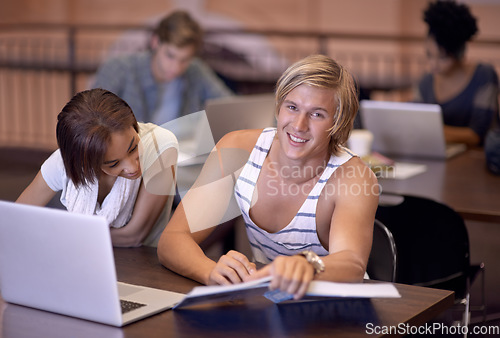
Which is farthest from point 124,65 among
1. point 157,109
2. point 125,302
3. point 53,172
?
point 125,302

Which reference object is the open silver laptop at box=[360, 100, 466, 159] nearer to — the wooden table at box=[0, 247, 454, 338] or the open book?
the wooden table at box=[0, 247, 454, 338]

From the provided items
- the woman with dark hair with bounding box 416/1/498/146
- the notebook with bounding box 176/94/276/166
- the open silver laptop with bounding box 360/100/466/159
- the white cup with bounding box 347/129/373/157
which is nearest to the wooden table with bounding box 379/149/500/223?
the open silver laptop with bounding box 360/100/466/159

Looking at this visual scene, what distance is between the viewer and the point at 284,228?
177cm

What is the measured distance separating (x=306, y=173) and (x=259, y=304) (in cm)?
48

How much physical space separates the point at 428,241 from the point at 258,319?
1.09 meters

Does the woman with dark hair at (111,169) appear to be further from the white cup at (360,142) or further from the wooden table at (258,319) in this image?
the white cup at (360,142)

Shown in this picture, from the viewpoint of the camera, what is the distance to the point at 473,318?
223cm

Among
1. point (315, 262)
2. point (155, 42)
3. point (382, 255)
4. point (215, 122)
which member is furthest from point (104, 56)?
point (315, 262)

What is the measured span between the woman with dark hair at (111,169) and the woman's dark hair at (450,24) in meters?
1.99

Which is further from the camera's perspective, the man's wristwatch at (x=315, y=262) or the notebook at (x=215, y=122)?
the notebook at (x=215, y=122)

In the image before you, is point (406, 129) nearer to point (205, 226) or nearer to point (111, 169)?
point (205, 226)

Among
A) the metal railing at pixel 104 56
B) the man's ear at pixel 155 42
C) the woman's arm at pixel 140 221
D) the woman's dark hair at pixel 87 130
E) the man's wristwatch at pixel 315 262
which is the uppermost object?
the woman's dark hair at pixel 87 130

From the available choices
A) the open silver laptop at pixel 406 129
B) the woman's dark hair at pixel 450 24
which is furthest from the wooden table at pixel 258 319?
the woman's dark hair at pixel 450 24

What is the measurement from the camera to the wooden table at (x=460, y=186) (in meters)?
2.23
